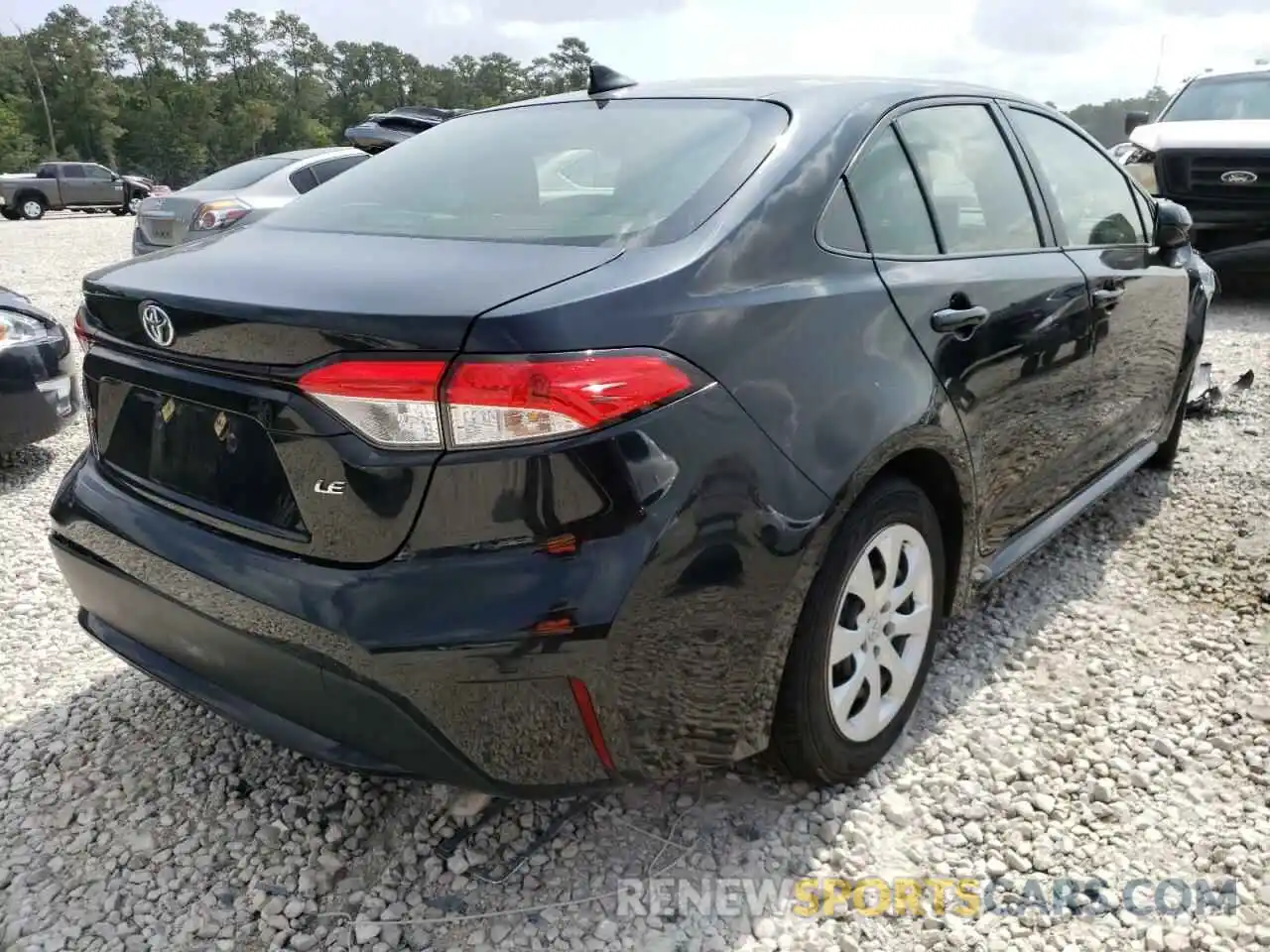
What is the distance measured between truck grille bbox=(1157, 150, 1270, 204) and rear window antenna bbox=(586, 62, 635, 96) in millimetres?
6959

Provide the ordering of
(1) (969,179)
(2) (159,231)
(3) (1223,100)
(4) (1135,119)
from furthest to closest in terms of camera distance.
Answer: (4) (1135,119)
(2) (159,231)
(3) (1223,100)
(1) (969,179)

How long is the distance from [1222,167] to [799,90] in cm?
709

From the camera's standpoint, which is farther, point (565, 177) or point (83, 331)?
point (565, 177)

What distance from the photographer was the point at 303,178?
8.97 m

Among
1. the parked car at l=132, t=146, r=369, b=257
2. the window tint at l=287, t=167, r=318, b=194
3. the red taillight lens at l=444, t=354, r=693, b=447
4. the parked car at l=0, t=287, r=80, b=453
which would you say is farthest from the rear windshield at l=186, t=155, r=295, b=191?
the red taillight lens at l=444, t=354, r=693, b=447

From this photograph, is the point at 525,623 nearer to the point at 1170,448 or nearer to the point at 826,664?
the point at 826,664

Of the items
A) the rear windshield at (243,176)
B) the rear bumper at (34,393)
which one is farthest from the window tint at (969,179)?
the rear windshield at (243,176)

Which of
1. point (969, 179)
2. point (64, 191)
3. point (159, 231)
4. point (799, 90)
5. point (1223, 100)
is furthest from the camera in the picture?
point (64, 191)

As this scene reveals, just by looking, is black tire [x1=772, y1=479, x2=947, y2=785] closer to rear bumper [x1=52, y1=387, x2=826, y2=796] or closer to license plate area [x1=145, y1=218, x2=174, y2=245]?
rear bumper [x1=52, y1=387, x2=826, y2=796]

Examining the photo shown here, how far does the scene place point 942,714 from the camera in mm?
2613

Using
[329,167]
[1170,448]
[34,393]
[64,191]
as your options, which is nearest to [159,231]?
[329,167]

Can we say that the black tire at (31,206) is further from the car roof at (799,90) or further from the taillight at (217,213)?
the car roof at (799,90)

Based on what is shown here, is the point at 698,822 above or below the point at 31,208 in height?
above

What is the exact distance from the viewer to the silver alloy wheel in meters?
2.15
